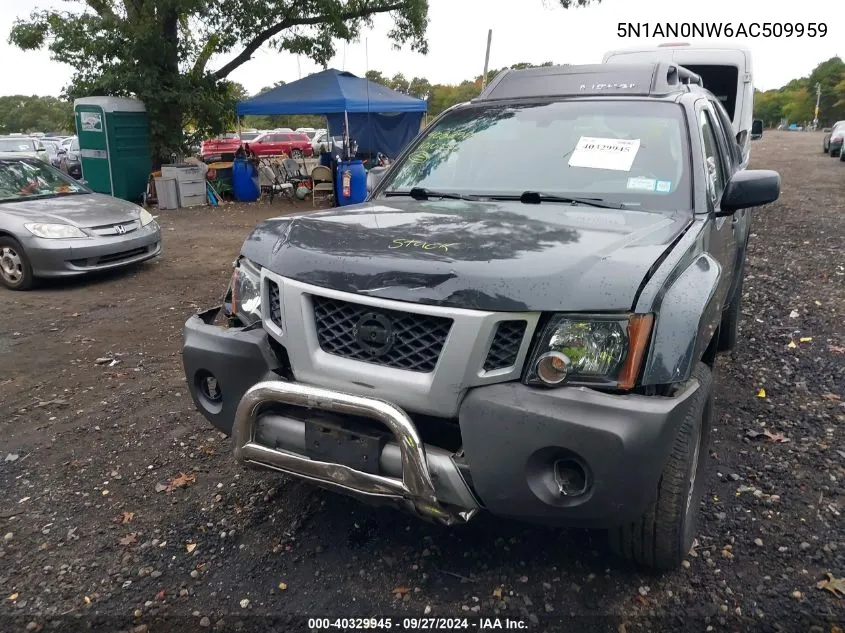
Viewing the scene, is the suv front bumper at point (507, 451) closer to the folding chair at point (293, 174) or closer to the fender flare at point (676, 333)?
the fender flare at point (676, 333)

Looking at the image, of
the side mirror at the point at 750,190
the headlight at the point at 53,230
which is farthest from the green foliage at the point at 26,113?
the side mirror at the point at 750,190

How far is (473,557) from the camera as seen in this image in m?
2.77

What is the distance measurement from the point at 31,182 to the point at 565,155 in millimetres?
7144

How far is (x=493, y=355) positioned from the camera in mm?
2174

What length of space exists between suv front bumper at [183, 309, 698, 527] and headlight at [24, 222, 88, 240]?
581 centimetres

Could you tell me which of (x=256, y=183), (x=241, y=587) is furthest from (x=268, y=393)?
(x=256, y=183)

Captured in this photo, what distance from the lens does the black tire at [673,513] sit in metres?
2.32

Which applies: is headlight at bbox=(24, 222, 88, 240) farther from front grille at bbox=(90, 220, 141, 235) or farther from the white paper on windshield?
the white paper on windshield

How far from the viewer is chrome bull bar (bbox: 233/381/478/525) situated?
86.0 inches

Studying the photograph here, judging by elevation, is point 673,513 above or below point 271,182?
below

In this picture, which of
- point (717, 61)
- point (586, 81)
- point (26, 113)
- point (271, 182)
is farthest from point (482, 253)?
point (26, 113)

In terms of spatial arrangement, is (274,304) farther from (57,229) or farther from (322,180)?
(322,180)

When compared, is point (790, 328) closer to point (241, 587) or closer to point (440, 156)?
point (440, 156)

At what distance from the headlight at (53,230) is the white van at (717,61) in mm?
7389
